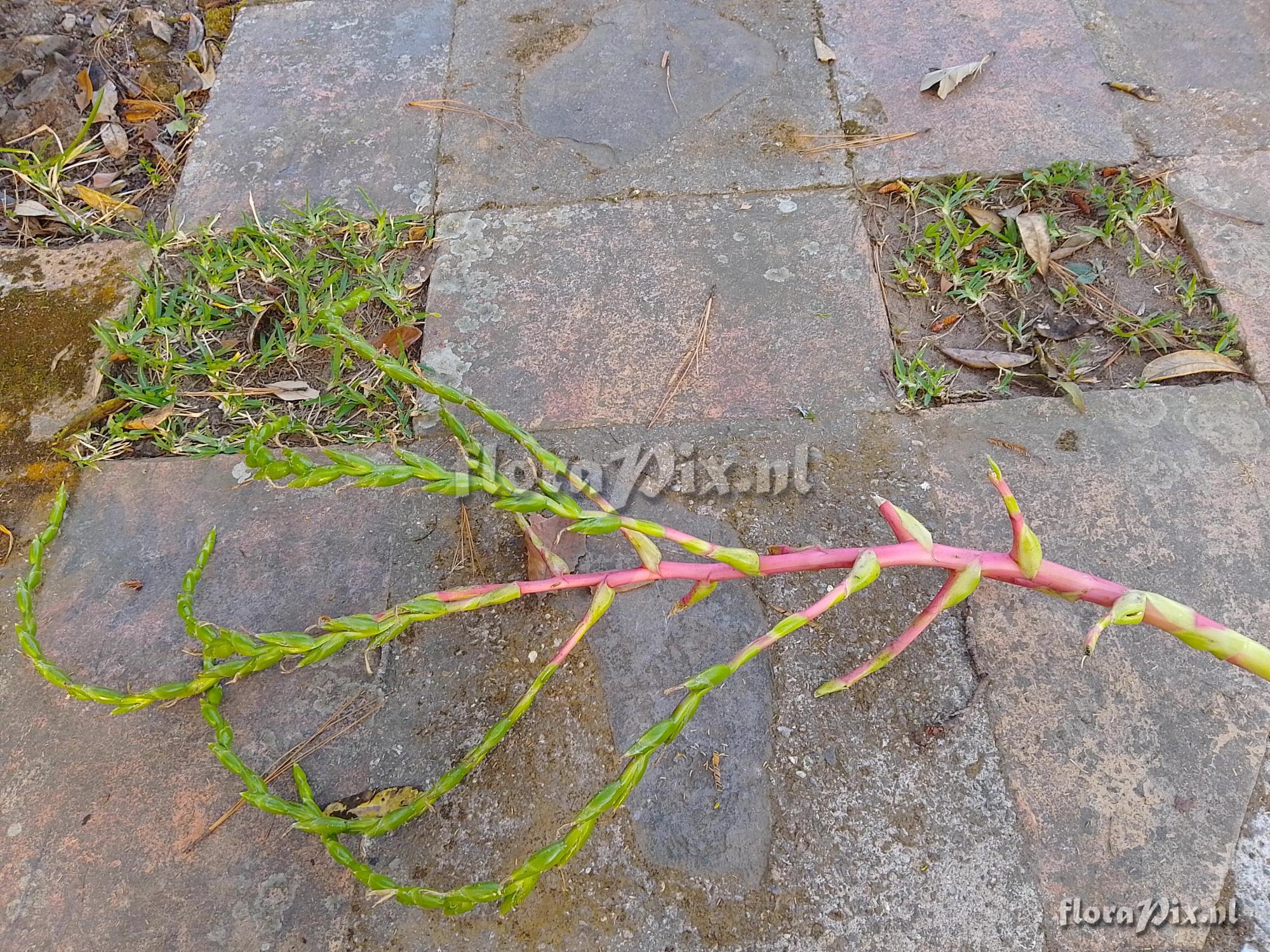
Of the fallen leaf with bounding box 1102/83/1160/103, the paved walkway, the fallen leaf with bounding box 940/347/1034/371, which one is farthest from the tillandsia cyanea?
the fallen leaf with bounding box 1102/83/1160/103

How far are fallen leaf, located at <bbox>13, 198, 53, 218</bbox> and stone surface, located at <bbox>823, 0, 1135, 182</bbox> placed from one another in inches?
88.0

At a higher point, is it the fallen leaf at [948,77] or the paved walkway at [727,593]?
the fallen leaf at [948,77]

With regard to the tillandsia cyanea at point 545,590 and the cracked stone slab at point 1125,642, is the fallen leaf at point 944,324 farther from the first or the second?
the tillandsia cyanea at point 545,590

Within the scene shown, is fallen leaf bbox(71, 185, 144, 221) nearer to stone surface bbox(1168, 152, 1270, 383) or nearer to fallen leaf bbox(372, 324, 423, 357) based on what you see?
fallen leaf bbox(372, 324, 423, 357)

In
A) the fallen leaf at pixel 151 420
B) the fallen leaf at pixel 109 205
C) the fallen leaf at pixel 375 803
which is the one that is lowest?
the fallen leaf at pixel 375 803

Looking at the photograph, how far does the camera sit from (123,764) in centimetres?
142

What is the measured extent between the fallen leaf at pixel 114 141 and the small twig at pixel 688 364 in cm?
185

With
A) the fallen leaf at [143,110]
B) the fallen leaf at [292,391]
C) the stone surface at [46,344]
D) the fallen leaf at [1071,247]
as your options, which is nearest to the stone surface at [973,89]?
the fallen leaf at [1071,247]

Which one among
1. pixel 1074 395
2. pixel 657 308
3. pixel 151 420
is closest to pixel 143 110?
pixel 151 420

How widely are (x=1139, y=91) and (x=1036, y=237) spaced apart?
2.29 feet

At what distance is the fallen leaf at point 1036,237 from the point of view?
6.54 ft

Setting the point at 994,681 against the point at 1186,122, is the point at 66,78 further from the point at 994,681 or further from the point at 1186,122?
the point at 1186,122

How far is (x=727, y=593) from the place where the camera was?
5.05ft

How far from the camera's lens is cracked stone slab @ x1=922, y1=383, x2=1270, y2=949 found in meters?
1.28
